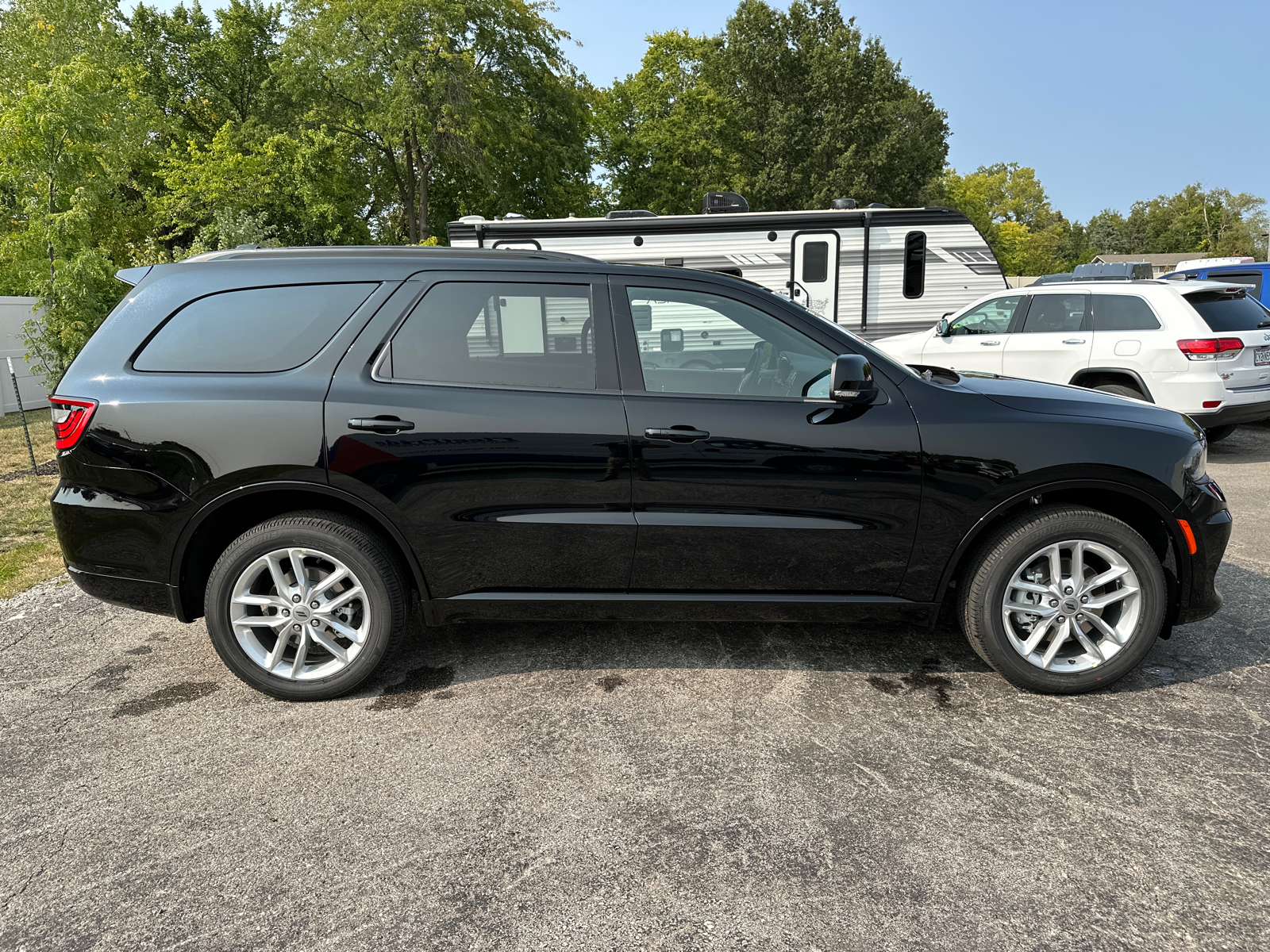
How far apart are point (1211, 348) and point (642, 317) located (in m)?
6.81

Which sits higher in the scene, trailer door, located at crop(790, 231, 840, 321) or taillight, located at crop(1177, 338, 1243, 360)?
trailer door, located at crop(790, 231, 840, 321)

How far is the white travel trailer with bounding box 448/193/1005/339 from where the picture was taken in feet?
34.7

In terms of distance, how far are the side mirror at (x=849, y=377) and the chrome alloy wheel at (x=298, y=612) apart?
2079 millimetres

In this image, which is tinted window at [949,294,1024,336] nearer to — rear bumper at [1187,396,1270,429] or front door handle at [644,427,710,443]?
rear bumper at [1187,396,1270,429]

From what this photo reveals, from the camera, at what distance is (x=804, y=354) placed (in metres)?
3.43

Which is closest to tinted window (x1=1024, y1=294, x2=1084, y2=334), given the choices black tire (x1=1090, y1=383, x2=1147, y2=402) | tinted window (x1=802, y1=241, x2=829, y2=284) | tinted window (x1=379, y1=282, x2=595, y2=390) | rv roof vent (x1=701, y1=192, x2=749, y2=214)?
black tire (x1=1090, y1=383, x2=1147, y2=402)

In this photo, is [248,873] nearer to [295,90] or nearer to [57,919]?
[57,919]

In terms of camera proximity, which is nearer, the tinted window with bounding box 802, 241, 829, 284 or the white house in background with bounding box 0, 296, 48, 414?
the tinted window with bounding box 802, 241, 829, 284

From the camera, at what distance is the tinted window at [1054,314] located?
8.54m

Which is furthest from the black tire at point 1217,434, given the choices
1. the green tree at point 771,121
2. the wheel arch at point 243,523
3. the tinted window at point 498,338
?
the green tree at point 771,121

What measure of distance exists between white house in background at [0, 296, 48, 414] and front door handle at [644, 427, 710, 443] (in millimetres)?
14439

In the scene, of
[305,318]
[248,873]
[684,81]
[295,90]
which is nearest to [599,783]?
[248,873]

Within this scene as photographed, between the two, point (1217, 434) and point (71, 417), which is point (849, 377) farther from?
point (1217, 434)

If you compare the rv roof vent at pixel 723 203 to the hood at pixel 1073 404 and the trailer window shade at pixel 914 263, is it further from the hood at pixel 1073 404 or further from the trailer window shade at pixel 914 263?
the hood at pixel 1073 404
